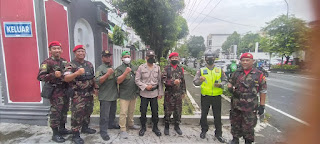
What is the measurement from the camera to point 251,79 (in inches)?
112

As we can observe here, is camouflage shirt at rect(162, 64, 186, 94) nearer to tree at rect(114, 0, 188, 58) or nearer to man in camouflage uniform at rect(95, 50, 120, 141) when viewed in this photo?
man in camouflage uniform at rect(95, 50, 120, 141)

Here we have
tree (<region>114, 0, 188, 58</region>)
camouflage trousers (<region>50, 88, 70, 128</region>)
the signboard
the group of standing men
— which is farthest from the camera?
tree (<region>114, 0, 188, 58</region>)

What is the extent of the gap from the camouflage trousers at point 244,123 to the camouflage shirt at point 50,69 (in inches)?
124

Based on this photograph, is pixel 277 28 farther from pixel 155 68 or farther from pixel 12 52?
pixel 12 52

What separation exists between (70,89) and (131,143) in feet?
4.83

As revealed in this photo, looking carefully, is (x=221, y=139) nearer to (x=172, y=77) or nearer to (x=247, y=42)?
(x=172, y=77)

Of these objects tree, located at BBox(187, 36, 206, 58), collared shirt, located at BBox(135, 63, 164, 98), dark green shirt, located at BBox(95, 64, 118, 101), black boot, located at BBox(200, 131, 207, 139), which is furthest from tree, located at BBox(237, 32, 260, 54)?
dark green shirt, located at BBox(95, 64, 118, 101)

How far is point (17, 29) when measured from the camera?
3.83 meters

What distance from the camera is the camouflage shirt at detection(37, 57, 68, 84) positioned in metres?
2.93

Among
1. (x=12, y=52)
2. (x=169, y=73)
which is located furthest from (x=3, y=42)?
(x=169, y=73)

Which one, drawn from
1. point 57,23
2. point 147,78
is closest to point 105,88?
point 147,78

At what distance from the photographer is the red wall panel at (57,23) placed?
14.1 feet

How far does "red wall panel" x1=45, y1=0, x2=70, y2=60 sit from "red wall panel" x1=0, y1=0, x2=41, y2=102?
0.45 meters

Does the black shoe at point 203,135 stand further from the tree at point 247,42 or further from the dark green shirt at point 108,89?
the tree at point 247,42
